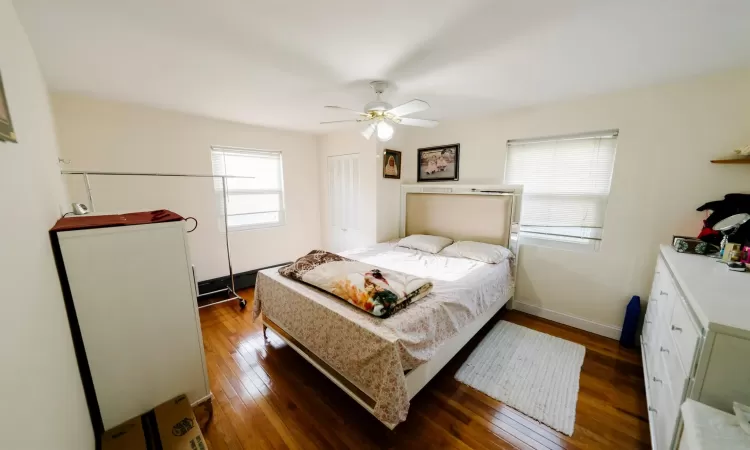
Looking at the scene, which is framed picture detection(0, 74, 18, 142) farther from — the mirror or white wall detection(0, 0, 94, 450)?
the mirror

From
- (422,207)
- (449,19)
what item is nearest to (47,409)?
(449,19)

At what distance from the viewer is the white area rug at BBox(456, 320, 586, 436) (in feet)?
5.72

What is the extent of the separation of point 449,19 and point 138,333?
2370mm

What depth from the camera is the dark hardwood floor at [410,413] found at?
60.5 inches

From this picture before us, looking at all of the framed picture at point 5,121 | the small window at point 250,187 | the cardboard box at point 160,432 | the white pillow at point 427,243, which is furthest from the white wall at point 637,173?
the framed picture at point 5,121

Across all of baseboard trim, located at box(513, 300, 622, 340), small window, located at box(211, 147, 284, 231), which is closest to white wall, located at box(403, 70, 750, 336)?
baseboard trim, located at box(513, 300, 622, 340)

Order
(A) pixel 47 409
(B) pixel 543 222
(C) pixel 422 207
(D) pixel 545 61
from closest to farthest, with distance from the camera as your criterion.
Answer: (A) pixel 47 409, (D) pixel 545 61, (B) pixel 543 222, (C) pixel 422 207

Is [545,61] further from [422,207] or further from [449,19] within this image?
[422,207]

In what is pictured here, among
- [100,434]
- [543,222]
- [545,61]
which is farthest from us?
[543,222]

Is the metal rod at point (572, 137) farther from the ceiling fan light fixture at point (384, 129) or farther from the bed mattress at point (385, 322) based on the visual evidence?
the ceiling fan light fixture at point (384, 129)

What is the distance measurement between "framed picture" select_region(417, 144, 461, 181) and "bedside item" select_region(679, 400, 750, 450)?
9.09 ft

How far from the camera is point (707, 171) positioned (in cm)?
200

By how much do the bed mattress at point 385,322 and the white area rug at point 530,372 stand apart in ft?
1.33

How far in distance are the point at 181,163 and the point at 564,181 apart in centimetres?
436
